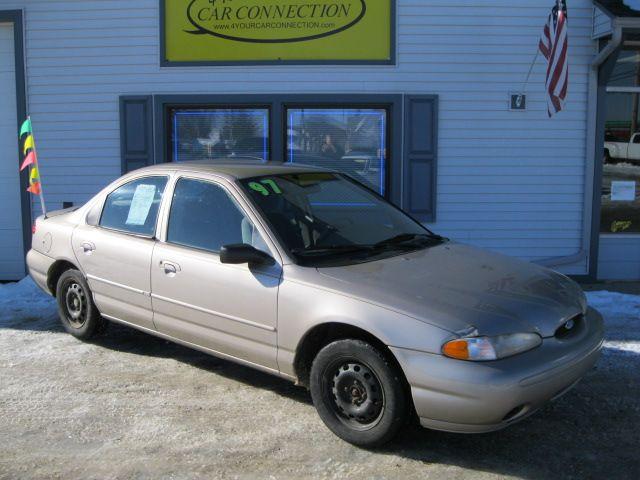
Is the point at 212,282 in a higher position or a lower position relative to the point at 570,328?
higher

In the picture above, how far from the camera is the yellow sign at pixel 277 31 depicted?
327 inches

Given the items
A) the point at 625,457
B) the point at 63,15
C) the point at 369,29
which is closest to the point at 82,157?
the point at 63,15

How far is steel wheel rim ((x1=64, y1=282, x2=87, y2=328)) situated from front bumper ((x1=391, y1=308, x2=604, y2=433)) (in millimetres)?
3212

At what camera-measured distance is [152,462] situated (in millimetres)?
3764

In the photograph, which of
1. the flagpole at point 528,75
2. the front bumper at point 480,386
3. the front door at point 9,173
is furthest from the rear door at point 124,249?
the flagpole at point 528,75

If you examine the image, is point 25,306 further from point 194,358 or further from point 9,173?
point 194,358

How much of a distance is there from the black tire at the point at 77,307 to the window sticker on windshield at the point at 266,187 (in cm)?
187

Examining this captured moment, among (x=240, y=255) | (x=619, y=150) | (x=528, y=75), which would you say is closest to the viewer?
(x=240, y=255)

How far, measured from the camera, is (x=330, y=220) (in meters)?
4.74

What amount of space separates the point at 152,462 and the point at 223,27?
6066 millimetres

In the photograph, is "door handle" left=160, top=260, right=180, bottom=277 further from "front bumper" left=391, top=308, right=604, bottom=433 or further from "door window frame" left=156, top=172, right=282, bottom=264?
"front bumper" left=391, top=308, right=604, bottom=433

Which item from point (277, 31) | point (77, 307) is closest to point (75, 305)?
point (77, 307)

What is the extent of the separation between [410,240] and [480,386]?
1.61 m

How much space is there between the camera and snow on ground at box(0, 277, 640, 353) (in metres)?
6.04
